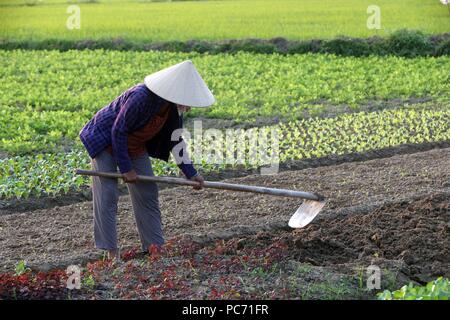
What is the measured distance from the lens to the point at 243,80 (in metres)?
15.6

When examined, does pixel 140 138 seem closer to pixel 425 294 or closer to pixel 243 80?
pixel 425 294

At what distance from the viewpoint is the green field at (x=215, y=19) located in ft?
66.5

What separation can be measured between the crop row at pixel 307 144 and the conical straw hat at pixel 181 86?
2.78 metres

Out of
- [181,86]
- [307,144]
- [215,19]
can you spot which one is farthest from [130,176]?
[215,19]

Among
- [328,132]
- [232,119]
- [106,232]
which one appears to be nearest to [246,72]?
[232,119]

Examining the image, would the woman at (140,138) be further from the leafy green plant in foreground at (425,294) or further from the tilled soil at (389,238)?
the leafy green plant in foreground at (425,294)

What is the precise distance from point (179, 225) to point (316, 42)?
11333mm

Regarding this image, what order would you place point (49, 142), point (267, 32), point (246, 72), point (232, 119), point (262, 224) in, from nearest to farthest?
point (262, 224)
point (49, 142)
point (232, 119)
point (246, 72)
point (267, 32)

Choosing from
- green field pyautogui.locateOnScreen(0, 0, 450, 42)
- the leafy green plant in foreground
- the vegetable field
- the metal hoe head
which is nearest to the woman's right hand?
the vegetable field

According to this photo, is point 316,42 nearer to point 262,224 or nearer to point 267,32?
point 267,32

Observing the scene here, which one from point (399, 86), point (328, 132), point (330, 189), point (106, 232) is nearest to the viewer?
point (106, 232)

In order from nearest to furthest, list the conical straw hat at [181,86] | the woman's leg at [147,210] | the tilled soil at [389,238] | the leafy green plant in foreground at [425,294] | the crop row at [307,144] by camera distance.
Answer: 1. the leafy green plant in foreground at [425,294]
2. the conical straw hat at [181,86]
3. the tilled soil at [389,238]
4. the woman's leg at [147,210]
5. the crop row at [307,144]

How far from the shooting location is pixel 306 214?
719cm

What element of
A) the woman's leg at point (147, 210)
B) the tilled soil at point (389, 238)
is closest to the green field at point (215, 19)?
the tilled soil at point (389, 238)
